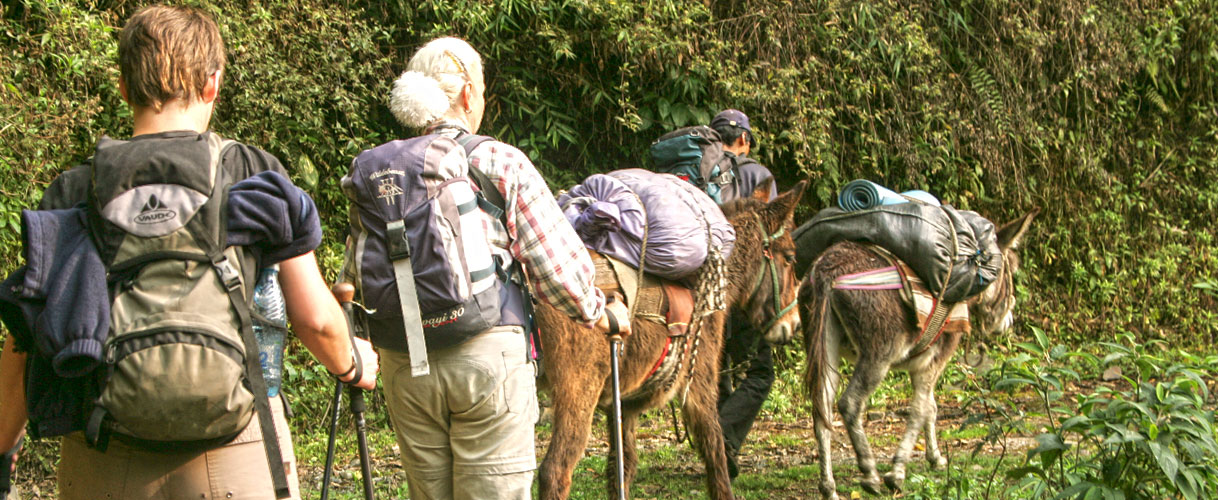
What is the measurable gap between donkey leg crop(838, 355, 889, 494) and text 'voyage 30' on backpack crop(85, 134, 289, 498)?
4.67 metres

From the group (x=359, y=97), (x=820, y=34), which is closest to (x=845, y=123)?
(x=820, y=34)

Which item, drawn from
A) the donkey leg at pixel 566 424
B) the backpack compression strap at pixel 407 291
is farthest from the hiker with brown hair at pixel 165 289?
the donkey leg at pixel 566 424

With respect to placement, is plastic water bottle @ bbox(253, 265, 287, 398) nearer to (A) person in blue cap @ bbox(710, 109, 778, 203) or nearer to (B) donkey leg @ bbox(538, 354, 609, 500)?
(B) donkey leg @ bbox(538, 354, 609, 500)

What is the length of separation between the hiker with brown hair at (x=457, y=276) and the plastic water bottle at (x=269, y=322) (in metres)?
0.69

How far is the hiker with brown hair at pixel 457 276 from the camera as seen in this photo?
9.23 ft

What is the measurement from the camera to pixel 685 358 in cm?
478

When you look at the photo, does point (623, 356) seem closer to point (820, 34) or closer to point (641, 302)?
point (641, 302)

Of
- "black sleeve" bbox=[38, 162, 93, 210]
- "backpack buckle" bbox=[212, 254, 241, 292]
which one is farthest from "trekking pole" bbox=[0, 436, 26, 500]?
"backpack buckle" bbox=[212, 254, 241, 292]

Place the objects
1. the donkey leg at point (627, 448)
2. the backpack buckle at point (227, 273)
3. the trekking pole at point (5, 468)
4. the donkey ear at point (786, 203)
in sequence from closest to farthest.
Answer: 1. the backpack buckle at point (227, 273)
2. the trekking pole at point (5, 468)
3. the donkey leg at point (627, 448)
4. the donkey ear at point (786, 203)

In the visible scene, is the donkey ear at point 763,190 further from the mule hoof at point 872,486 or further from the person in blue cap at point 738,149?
the mule hoof at point 872,486

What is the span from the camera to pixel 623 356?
4449mm

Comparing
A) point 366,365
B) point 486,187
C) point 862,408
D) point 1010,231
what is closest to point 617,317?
point 486,187

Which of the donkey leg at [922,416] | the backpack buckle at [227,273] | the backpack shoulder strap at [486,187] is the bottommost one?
the donkey leg at [922,416]

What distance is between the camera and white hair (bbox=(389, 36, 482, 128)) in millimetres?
3056
